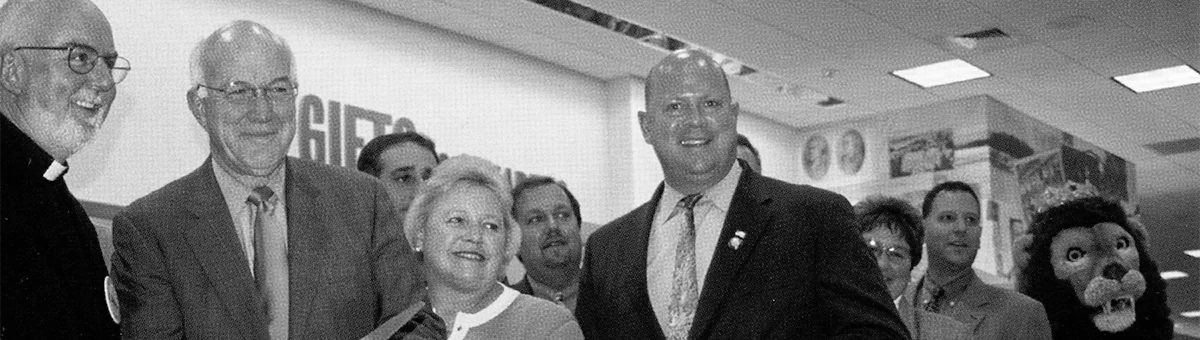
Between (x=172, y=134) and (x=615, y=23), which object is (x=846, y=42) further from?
(x=172, y=134)

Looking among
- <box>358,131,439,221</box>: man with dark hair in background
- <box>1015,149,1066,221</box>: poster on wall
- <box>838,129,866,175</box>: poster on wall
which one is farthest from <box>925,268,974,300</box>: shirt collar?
<box>838,129,866,175</box>: poster on wall

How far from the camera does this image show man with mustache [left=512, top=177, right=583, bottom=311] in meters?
4.97

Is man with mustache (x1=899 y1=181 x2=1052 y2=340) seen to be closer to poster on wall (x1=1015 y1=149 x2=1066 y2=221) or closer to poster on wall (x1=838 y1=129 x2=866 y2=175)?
poster on wall (x1=1015 y1=149 x2=1066 y2=221)

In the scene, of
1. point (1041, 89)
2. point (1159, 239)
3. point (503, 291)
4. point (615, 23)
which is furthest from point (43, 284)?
point (1159, 239)

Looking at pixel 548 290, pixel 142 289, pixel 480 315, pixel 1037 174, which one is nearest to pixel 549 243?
pixel 548 290

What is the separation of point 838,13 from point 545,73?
2.23 meters

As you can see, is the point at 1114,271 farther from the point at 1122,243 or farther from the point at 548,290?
the point at 548,290

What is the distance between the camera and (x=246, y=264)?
2887 millimetres

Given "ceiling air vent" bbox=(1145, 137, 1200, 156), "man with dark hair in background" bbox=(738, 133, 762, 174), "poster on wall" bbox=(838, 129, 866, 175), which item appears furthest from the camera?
"ceiling air vent" bbox=(1145, 137, 1200, 156)

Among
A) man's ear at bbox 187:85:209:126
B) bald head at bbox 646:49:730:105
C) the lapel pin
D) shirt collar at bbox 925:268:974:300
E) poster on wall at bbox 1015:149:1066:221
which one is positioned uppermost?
poster on wall at bbox 1015:149:1066:221

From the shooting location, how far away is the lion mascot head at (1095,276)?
4805mm

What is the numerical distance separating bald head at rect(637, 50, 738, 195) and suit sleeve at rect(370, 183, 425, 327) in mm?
781

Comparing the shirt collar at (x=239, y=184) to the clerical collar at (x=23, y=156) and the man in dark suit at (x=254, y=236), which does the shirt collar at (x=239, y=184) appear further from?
the clerical collar at (x=23, y=156)

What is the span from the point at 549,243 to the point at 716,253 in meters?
1.57
